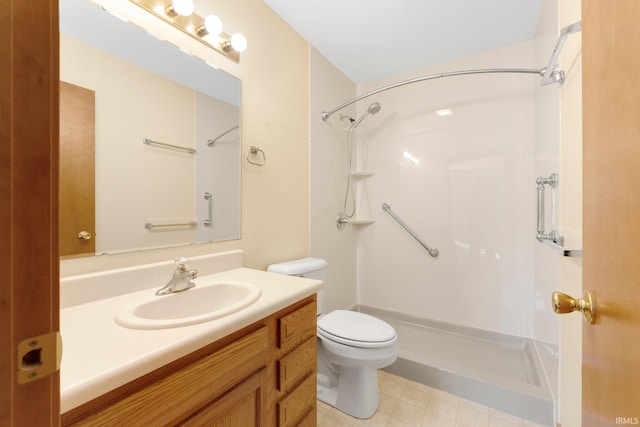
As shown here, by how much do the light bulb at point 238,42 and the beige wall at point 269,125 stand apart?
0.28 feet

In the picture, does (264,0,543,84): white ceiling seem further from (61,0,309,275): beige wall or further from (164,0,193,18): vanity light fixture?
(164,0,193,18): vanity light fixture

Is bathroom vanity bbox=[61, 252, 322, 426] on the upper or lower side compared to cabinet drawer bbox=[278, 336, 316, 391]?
upper

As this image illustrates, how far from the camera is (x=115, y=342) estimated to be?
625 mm

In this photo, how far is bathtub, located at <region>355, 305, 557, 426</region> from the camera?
4.61 feet

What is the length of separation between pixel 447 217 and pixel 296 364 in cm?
179

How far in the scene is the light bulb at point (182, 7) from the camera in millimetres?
1072

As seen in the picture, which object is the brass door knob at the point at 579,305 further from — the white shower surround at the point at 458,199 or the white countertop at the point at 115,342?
the white shower surround at the point at 458,199

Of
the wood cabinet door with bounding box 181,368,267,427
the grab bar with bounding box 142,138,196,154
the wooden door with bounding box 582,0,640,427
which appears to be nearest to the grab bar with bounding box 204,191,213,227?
the grab bar with bounding box 142,138,196,154

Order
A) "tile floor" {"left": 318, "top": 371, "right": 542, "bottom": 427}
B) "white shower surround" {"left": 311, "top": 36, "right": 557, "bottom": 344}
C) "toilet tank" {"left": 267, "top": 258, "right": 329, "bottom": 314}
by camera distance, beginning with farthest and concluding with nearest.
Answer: "white shower surround" {"left": 311, "top": 36, "right": 557, "bottom": 344}, "toilet tank" {"left": 267, "top": 258, "right": 329, "bottom": 314}, "tile floor" {"left": 318, "top": 371, "right": 542, "bottom": 427}

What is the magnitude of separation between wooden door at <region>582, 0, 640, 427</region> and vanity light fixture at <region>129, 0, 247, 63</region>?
1292 mm

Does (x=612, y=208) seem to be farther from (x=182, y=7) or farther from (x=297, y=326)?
(x=182, y=7)

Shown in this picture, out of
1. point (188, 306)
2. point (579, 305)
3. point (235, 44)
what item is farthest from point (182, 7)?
point (579, 305)

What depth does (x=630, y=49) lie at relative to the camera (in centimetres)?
38

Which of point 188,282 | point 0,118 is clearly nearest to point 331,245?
point 188,282
